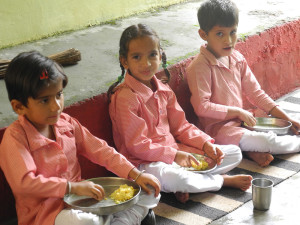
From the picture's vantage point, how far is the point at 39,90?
2.38 meters

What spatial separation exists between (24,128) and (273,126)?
1791 mm

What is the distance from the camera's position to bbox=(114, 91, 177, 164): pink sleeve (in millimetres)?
2992

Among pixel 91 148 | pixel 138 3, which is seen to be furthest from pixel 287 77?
pixel 91 148

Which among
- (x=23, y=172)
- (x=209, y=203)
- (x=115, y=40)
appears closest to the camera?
(x=23, y=172)

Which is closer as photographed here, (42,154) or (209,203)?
(42,154)

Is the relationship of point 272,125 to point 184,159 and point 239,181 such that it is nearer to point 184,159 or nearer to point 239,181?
point 239,181

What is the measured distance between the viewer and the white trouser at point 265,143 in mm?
3422

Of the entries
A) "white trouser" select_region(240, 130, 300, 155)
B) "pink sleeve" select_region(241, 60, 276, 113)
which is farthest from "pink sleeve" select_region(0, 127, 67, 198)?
"pink sleeve" select_region(241, 60, 276, 113)

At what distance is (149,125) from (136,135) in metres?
0.15

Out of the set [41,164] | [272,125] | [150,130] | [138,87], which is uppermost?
[138,87]

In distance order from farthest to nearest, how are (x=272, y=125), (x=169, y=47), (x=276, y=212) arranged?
1. (x=169, y=47)
2. (x=272, y=125)
3. (x=276, y=212)

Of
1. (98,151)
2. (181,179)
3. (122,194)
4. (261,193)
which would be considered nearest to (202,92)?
(181,179)

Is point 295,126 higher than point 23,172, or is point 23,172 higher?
point 23,172

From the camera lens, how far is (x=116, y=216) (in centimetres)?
256
